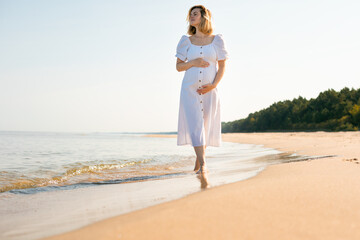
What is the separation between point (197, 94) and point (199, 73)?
0.95 ft

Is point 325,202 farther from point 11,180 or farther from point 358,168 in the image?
point 11,180

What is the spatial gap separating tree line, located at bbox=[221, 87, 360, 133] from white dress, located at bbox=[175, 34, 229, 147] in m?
31.1

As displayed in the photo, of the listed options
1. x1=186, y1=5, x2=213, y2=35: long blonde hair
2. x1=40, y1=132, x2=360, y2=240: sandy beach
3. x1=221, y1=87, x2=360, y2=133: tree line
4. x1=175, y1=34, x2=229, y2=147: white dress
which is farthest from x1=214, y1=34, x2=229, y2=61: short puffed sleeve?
x1=221, y1=87, x2=360, y2=133: tree line

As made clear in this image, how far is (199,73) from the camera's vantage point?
4.29 m

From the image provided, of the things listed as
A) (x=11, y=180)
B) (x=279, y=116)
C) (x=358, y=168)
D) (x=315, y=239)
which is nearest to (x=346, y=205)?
(x=315, y=239)

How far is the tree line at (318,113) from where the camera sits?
3491 cm

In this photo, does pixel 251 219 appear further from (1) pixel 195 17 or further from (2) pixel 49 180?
(2) pixel 49 180

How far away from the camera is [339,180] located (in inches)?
91.1

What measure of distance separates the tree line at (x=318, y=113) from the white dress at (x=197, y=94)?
102 ft

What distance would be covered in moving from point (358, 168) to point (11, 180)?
4569mm

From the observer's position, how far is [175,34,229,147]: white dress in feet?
14.0

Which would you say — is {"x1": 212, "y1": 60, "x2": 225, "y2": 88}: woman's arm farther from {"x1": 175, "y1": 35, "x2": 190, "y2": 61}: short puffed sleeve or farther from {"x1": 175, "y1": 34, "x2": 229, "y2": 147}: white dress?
{"x1": 175, "y1": 35, "x2": 190, "y2": 61}: short puffed sleeve

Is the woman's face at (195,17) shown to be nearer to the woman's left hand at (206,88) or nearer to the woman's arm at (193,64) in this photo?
the woman's arm at (193,64)

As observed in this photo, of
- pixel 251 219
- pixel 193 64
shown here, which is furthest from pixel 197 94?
pixel 251 219
